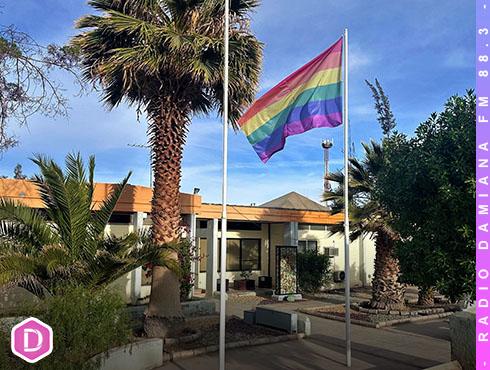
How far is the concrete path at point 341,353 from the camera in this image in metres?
9.76

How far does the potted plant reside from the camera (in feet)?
75.5

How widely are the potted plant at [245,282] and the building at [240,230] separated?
34cm

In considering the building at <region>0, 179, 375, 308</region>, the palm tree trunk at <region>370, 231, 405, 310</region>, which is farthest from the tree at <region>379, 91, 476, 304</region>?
the building at <region>0, 179, 375, 308</region>

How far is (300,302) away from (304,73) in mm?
12169

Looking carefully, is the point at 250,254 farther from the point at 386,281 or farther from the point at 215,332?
the point at 215,332

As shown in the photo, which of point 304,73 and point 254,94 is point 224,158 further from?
point 254,94

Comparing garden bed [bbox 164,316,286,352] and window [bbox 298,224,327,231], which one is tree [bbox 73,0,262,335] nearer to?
garden bed [bbox 164,316,286,352]

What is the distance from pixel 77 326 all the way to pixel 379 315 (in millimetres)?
11184

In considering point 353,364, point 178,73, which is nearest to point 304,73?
point 178,73

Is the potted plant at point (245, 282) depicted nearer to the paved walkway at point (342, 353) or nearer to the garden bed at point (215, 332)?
the garden bed at point (215, 332)

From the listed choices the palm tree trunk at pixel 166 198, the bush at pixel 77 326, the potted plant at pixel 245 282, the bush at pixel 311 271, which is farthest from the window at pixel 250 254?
the bush at pixel 77 326

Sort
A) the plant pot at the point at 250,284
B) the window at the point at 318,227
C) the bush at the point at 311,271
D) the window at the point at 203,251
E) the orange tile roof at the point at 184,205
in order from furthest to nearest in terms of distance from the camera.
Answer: the window at the point at 318,227, the plant pot at the point at 250,284, the bush at the point at 311,271, the window at the point at 203,251, the orange tile roof at the point at 184,205

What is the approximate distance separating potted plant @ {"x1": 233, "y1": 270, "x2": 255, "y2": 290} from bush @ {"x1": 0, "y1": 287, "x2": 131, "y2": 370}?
15385 mm

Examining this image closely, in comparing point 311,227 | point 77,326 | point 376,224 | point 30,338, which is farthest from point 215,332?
point 311,227
